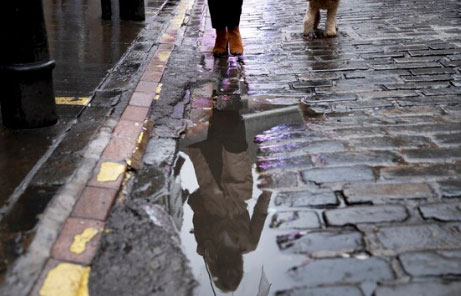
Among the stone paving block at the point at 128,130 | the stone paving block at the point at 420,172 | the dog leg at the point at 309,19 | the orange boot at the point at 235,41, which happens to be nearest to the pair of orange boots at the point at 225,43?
the orange boot at the point at 235,41

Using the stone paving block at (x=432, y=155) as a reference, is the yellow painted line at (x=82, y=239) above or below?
below

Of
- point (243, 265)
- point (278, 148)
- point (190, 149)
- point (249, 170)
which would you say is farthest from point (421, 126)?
point (243, 265)

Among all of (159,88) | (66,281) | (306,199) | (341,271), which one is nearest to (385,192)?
(306,199)

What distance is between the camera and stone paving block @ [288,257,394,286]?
2.02 metres

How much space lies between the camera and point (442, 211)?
2.47 metres

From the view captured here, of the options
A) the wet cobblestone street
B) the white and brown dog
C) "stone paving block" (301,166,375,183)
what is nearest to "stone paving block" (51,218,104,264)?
the wet cobblestone street

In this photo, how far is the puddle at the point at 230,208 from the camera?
2119mm

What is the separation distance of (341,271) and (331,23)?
14.8 ft

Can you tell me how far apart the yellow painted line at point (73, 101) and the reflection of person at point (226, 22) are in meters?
1.93

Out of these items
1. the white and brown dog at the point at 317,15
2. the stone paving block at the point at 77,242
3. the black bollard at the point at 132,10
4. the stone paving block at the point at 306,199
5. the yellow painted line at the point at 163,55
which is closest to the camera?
the stone paving block at the point at 77,242

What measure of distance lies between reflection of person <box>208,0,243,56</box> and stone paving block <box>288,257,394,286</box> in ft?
11.9

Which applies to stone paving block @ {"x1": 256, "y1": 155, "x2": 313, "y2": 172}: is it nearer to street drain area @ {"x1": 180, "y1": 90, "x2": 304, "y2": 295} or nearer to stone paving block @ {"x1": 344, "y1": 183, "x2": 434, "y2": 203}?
street drain area @ {"x1": 180, "y1": 90, "x2": 304, "y2": 295}

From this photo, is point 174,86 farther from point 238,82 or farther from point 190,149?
point 190,149

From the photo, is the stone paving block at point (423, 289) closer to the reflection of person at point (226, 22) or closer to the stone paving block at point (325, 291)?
the stone paving block at point (325, 291)
